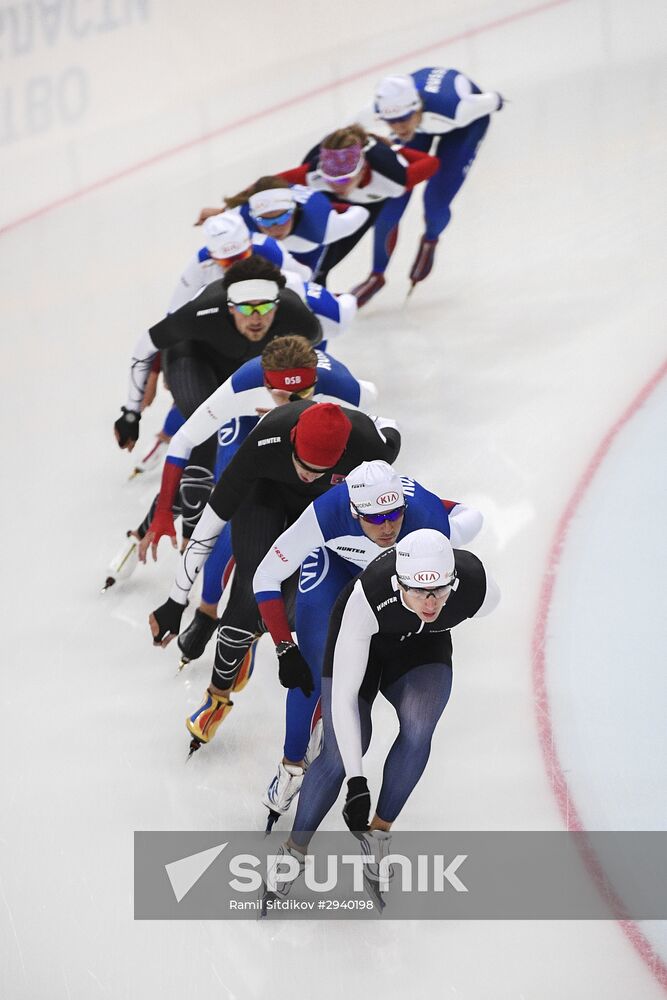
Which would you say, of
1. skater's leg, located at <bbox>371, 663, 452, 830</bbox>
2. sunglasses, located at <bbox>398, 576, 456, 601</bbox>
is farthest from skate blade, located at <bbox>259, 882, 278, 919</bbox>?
sunglasses, located at <bbox>398, 576, 456, 601</bbox>

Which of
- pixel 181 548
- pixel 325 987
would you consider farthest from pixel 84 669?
pixel 325 987

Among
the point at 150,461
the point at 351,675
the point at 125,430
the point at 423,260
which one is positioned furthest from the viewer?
the point at 423,260

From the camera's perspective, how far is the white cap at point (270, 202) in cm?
522

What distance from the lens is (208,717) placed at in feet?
12.4

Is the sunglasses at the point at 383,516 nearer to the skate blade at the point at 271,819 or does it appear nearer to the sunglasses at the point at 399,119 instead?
the skate blade at the point at 271,819

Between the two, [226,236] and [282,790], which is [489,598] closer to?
[282,790]

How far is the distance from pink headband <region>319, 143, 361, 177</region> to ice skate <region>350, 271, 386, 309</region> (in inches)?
32.7

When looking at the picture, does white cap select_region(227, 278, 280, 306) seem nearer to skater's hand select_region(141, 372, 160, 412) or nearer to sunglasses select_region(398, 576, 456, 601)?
skater's hand select_region(141, 372, 160, 412)

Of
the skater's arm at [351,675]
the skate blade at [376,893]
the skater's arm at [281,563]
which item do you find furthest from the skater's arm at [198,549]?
the skate blade at [376,893]

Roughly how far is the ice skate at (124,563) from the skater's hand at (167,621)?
0.76 meters

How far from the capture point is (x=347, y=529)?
3.34 m

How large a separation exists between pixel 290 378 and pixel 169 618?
86cm

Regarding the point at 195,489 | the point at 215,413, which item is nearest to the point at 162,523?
the point at 215,413

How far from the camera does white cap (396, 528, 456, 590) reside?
9.55ft
